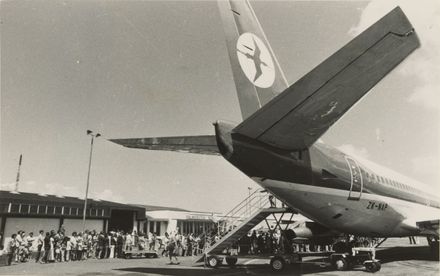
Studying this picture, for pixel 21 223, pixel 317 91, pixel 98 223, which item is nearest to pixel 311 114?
pixel 317 91

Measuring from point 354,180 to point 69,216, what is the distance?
2555 cm

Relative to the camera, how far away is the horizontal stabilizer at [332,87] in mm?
4914

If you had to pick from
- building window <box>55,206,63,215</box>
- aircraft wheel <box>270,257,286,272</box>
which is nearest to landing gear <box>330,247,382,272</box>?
aircraft wheel <box>270,257,286,272</box>


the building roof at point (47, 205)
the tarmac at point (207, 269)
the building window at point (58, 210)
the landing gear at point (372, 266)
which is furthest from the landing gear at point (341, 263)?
the building window at point (58, 210)

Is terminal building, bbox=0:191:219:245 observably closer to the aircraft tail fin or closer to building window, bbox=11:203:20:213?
building window, bbox=11:203:20:213

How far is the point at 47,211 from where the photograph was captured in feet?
88.8

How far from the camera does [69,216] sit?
2920cm

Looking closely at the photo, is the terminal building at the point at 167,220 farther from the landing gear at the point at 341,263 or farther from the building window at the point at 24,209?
the landing gear at the point at 341,263

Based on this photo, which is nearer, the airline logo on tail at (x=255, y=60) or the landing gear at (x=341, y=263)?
the airline logo on tail at (x=255, y=60)

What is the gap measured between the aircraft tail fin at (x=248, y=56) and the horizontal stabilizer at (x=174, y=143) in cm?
115

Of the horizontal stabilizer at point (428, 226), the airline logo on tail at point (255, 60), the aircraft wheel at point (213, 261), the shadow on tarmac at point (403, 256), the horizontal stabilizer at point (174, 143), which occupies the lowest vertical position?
the shadow on tarmac at point (403, 256)

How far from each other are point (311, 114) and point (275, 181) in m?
2.29

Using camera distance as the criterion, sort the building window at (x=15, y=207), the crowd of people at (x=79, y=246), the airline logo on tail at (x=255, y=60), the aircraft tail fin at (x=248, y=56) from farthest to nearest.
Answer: the building window at (x=15, y=207) < the crowd of people at (x=79, y=246) < the airline logo on tail at (x=255, y=60) < the aircraft tail fin at (x=248, y=56)

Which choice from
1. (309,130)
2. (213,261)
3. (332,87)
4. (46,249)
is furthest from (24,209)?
(332,87)
